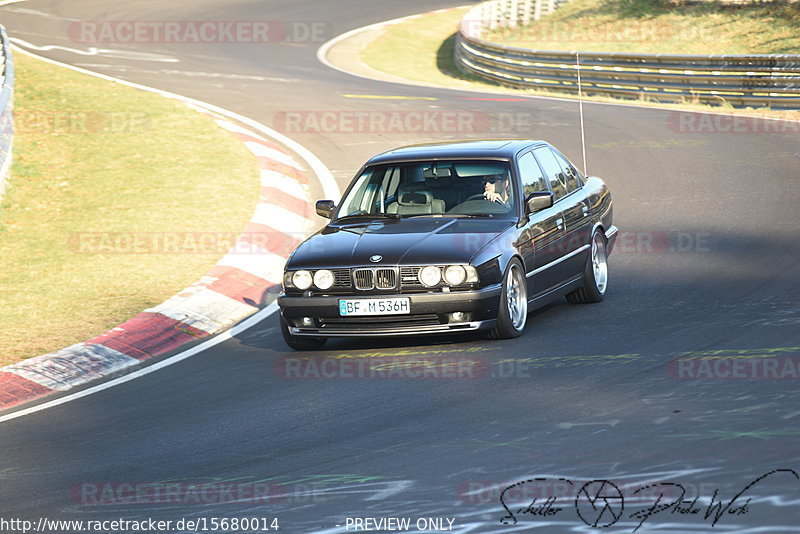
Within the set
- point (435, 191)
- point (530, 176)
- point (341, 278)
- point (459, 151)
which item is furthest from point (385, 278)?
point (530, 176)

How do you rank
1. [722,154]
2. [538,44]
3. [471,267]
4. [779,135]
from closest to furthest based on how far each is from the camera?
[471,267]
[722,154]
[779,135]
[538,44]

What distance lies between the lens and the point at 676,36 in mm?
33781

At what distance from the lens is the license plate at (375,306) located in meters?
8.86

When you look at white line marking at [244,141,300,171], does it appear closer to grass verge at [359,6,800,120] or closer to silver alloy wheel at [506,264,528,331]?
grass verge at [359,6,800,120]

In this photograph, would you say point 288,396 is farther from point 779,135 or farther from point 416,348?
point 779,135

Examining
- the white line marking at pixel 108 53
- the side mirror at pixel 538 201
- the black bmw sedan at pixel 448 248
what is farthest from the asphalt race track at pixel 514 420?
the white line marking at pixel 108 53

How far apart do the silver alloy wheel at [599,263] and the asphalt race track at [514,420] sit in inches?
8.5

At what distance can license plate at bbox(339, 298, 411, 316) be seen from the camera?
8859mm

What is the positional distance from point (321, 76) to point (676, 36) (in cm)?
1106

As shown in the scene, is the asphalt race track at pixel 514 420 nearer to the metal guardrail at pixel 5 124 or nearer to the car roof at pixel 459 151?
the car roof at pixel 459 151

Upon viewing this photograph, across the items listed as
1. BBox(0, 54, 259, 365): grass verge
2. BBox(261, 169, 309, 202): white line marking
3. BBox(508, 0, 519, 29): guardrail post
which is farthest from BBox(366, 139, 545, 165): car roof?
BBox(508, 0, 519, 29): guardrail post

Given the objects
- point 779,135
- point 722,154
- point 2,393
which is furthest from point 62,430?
point 779,135

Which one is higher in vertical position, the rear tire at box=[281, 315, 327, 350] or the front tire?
the front tire

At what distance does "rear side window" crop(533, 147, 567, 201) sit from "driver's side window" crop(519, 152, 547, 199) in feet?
0.39
